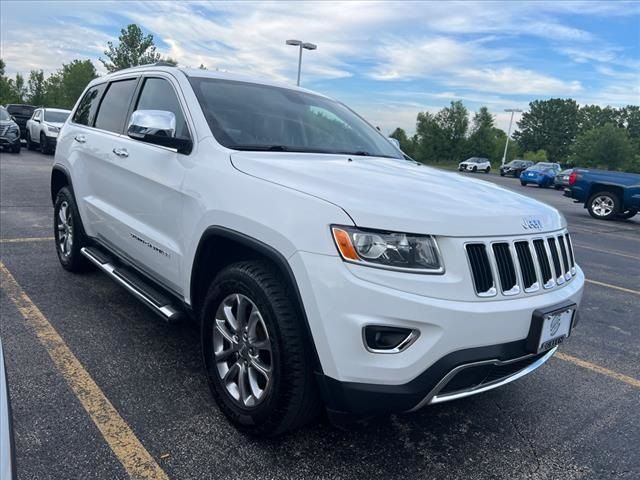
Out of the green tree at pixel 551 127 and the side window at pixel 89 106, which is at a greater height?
the green tree at pixel 551 127

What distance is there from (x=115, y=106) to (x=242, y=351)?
2665mm

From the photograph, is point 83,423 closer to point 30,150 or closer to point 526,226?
point 526,226

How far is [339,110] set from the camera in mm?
4152

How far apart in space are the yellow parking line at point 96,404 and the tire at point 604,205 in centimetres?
1450

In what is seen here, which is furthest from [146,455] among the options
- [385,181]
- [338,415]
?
[385,181]

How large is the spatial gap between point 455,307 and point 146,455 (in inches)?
60.8

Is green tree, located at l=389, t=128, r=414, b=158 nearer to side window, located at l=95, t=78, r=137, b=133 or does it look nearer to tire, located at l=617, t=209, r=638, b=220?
tire, located at l=617, t=209, r=638, b=220

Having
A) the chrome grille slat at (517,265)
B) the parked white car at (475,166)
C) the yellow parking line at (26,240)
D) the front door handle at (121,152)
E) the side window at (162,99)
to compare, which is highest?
the side window at (162,99)

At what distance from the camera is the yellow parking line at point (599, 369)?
3592mm

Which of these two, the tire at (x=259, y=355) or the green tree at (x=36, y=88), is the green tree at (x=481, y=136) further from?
the tire at (x=259, y=355)

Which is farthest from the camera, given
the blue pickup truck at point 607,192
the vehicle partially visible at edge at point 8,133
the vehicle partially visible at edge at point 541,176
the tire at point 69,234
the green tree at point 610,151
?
the green tree at point 610,151

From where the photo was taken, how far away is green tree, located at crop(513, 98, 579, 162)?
315ft

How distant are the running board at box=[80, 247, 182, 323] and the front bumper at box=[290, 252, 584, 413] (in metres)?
1.24

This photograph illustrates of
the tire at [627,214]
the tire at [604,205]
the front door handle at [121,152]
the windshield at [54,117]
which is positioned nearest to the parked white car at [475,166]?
the tire at [627,214]
